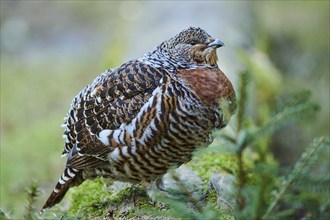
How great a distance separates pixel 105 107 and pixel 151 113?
437 mm

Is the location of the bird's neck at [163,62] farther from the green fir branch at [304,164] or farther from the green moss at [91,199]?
the green fir branch at [304,164]

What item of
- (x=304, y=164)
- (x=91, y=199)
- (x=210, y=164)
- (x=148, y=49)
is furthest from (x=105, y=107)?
(x=148, y=49)

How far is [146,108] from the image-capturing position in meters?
4.03

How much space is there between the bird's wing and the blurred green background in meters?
1.43

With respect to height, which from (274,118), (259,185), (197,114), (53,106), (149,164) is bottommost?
(53,106)

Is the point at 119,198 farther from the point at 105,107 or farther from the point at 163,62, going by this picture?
the point at 163,62

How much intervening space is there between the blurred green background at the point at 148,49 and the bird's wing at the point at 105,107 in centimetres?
143

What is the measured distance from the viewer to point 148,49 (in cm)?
756

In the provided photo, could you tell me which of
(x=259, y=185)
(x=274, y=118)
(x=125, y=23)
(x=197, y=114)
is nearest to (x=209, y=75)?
(x=197, y=114)

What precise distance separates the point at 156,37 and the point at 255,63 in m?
1.41

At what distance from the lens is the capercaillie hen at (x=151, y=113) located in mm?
3979

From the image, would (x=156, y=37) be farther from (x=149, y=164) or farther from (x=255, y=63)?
(x=149, y=164)

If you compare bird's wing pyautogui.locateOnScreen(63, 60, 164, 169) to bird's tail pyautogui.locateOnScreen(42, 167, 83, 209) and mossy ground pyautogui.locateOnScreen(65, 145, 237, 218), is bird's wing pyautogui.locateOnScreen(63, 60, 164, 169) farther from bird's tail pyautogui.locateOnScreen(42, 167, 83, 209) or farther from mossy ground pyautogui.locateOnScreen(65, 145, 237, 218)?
mossy ground pyautogui.locateOnScreen(65, 145, 237, 218)

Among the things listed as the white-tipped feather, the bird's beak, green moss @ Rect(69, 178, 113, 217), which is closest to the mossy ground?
green moss @ Rect(69, 178, 113, 217)
